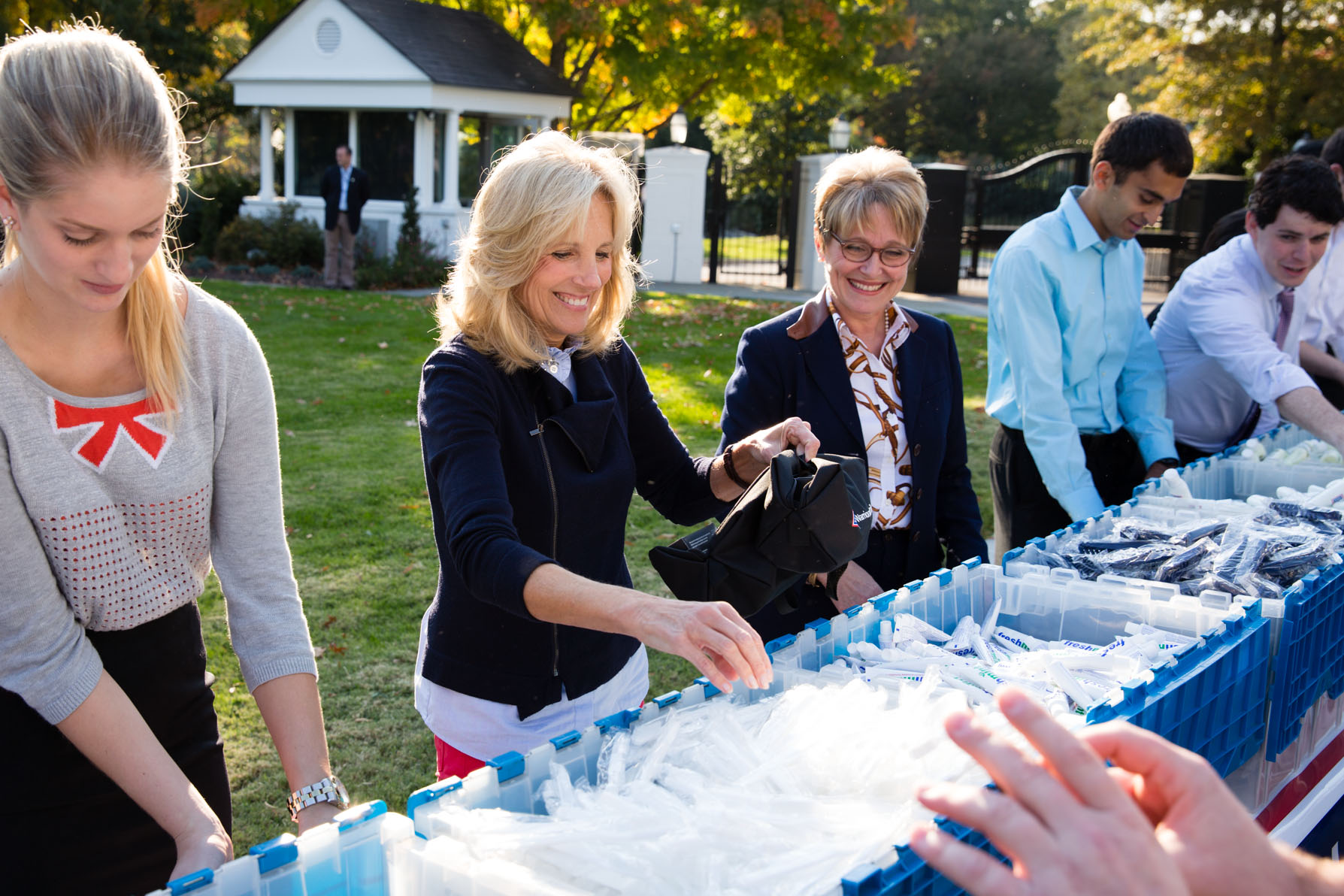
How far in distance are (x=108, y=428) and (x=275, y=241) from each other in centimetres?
1892

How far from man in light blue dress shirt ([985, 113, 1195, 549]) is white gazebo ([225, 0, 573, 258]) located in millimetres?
17374

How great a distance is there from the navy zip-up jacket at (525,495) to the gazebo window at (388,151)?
755 inches

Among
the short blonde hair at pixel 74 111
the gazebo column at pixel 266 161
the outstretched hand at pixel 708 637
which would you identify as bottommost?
the outstretched hand at pixel 708 637

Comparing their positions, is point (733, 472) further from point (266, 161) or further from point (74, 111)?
point (266, 161)

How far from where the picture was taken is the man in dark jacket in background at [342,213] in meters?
17.2

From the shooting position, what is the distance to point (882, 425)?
3.16 metres

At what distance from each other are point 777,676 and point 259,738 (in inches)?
118

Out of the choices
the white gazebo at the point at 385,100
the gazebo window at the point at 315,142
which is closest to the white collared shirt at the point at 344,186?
the white gazebo at the point at 385,100

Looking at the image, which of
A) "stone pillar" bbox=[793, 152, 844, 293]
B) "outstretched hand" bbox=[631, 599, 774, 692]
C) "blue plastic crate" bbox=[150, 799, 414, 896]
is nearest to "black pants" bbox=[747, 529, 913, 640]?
"outstretched hand" bbox=[631, 599, 774, 692]

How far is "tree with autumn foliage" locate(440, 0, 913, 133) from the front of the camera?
2109 centimetres

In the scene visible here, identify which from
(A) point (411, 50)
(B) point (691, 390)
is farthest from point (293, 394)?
(A) point (411, 50)

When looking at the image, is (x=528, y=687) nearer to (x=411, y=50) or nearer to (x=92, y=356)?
(x=92, y=356)

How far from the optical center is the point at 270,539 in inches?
80.4

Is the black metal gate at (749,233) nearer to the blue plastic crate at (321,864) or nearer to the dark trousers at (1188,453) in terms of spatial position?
the dark trousers at (1188,453)
